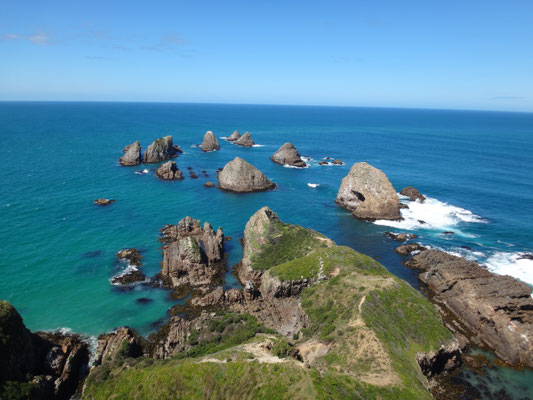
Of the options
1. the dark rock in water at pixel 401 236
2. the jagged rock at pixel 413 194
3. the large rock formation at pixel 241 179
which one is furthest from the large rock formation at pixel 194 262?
the jagged rock at pixel 413 194

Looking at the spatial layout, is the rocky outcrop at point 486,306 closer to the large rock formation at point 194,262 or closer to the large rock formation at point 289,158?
the large rock formation at point 194,262

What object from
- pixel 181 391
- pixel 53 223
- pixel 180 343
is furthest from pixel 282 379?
pixel 53 223

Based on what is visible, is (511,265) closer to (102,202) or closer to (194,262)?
(194,262)

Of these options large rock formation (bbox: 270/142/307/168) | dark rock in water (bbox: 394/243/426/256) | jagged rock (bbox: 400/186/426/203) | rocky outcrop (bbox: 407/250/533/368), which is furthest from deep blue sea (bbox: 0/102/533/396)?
rocky outcrop (bbox: 407/250/533/368)

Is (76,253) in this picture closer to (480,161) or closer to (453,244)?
(453,244)

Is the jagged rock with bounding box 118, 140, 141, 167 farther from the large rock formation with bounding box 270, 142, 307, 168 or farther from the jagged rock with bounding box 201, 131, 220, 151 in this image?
the large rock formation with bounding box 270, 142, 307, 168

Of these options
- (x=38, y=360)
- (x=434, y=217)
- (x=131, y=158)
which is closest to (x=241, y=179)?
(x=131, y=158)
